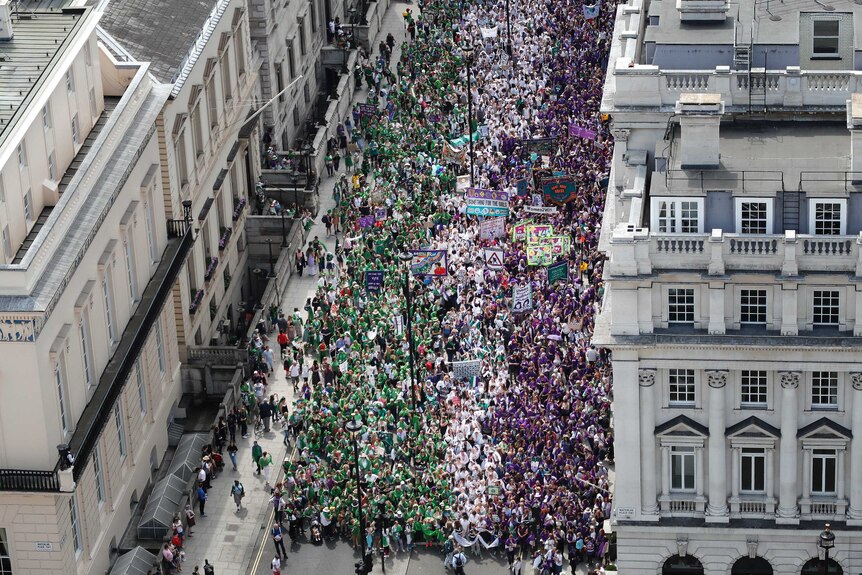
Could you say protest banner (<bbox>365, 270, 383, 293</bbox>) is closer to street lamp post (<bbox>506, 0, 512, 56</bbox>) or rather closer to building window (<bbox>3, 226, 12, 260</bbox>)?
building window (<bbox>3, 226, 12, 260</bbox>)

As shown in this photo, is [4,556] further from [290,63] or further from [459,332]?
[290,63]

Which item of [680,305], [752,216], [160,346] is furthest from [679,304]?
[160,346]

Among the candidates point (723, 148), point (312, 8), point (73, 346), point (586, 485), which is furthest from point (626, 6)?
point (312, 8)

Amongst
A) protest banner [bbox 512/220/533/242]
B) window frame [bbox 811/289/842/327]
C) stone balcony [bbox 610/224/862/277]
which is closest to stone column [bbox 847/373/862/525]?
window frame [bbox 811/289/842/327]

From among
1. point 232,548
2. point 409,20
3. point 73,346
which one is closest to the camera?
point 73,346

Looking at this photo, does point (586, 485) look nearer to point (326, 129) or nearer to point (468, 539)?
point (468, 539)

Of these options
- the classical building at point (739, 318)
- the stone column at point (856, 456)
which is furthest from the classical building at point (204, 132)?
the stone column at point (856, 456)

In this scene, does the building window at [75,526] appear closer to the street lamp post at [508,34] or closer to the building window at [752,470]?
the building window at [752,470]
